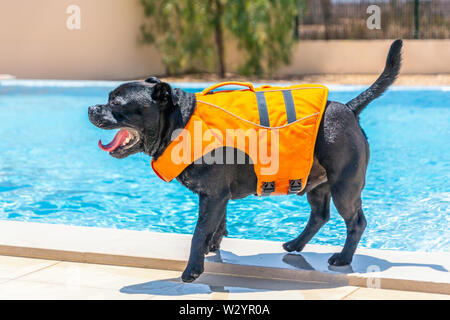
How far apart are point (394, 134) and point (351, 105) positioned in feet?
19.7

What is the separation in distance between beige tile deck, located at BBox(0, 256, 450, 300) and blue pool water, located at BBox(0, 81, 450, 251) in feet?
4.72

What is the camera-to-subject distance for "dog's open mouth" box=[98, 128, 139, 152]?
328 centimetres

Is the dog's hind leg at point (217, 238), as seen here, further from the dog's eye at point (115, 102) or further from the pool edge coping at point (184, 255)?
the dog's eye at point (115, 102)

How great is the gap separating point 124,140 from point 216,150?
48cm

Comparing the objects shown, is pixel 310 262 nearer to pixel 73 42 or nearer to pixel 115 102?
pixel 115 102

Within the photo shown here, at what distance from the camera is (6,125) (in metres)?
10.2

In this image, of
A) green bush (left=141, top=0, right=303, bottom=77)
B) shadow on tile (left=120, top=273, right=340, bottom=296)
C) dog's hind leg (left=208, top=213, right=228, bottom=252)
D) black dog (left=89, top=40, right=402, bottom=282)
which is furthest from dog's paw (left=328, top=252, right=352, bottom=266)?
green bush (left=141, top=0, right=303, bottom=77)

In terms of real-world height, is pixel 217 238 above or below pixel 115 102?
below

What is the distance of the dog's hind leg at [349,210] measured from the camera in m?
3.35

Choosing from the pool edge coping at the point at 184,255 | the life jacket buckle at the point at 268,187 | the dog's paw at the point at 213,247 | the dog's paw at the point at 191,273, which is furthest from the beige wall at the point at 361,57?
the dog's paw at the point at 191,273

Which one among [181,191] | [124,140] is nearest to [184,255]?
[124,140]

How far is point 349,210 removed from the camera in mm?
3396
